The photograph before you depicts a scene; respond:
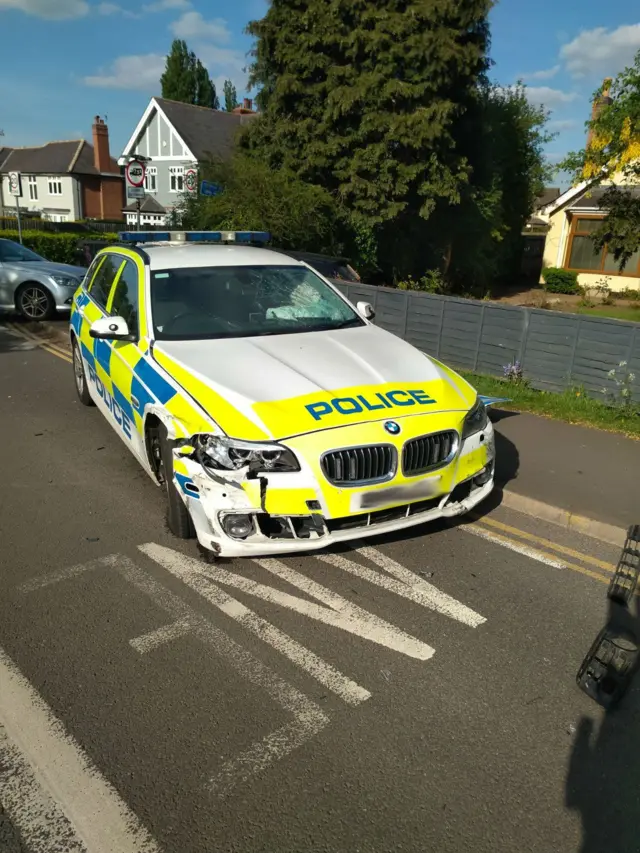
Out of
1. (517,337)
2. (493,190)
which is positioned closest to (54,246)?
(493,190)

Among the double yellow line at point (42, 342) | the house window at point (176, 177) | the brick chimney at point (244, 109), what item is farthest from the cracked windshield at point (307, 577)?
the brick chimney at point (244, 109)

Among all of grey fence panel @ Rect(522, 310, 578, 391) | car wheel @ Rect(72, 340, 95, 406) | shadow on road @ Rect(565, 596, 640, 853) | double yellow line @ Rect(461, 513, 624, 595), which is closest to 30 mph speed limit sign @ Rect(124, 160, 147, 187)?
car wheel @ Rect(72, 340, 95, 406)

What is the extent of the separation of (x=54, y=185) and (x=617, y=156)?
5211 centimetres

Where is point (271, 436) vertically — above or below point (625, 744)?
above

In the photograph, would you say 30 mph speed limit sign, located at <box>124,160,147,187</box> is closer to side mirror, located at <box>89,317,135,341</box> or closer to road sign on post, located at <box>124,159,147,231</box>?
road sign on post, located at <box>124,159,147,231</box>

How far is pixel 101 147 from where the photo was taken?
53.8 m

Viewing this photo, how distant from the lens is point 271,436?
346 centimetres

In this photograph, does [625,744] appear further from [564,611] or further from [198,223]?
→ [198,223]

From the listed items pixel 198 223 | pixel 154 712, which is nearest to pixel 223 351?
pixel 154 712

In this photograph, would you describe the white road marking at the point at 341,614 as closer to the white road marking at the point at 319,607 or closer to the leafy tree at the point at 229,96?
the white road marking at the point at 319,607

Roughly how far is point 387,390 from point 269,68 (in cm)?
1970

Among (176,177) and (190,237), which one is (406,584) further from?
(176,177)

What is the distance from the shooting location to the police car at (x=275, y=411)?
348 centimetres

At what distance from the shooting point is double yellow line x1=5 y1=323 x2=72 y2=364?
9.94m
